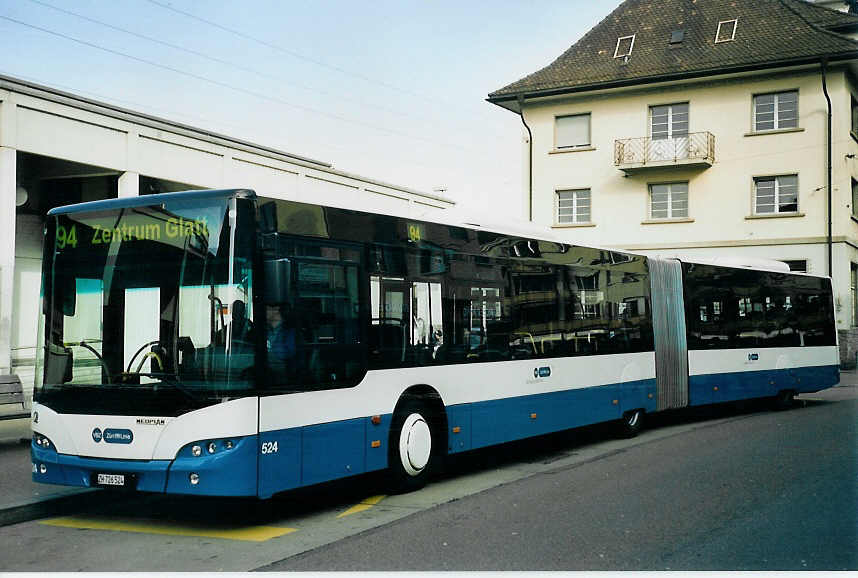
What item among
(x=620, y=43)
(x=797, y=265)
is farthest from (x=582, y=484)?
(x=797, y=265)

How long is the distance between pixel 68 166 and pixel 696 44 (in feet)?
39.7

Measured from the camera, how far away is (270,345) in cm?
Result: 751

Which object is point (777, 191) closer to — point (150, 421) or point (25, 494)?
point (25, 494)

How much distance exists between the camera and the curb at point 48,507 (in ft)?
26.3

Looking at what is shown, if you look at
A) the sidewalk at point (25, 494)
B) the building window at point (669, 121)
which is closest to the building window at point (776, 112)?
the building window at point (669, 121)

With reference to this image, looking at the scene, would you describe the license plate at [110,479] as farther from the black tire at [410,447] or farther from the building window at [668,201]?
the building window at [668,201]

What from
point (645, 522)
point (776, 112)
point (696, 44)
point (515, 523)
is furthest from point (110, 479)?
point (776, 112)

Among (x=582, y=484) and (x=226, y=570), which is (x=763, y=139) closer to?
(x=582, y=484)

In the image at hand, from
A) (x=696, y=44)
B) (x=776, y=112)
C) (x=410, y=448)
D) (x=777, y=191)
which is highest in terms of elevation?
(x=776, y=112)

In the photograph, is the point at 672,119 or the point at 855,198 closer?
the point at 672,119

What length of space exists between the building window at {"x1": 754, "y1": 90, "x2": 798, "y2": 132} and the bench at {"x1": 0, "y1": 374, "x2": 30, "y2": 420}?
2004cm

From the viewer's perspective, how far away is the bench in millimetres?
12320

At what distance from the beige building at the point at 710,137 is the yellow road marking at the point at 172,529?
409 inches

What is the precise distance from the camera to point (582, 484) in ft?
31.3
